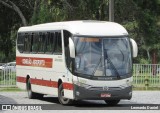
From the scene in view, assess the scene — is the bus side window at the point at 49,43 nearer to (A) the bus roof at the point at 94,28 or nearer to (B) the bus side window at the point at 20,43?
(A) the bus roof at the point at 94,28

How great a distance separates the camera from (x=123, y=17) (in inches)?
1806

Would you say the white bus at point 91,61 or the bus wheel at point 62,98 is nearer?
the white bus at point 91,61

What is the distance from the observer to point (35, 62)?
1046 inches

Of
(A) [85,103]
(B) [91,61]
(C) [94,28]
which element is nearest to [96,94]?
(B) [91,61]

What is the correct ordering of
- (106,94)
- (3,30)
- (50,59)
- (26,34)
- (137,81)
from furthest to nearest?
(3,30) < (137,81) < (26,34) < (50,59) < (106,94)

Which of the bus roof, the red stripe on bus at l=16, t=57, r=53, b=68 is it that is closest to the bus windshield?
the bus roof

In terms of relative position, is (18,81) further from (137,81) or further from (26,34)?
(137,81)

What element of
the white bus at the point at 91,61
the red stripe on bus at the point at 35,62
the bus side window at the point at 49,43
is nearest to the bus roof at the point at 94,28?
A: the white bus at the point at 91,61

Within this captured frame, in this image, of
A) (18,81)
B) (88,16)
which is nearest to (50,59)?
(18,81)

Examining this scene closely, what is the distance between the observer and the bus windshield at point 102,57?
21.8 meters

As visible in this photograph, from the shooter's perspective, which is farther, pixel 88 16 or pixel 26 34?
pixel 88 16

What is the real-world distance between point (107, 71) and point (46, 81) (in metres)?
4.07

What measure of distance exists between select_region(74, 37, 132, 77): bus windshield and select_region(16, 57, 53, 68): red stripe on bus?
280 cm

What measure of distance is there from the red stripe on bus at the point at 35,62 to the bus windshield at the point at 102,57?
280cm
